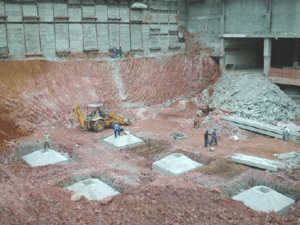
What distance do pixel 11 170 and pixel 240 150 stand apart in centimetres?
1247

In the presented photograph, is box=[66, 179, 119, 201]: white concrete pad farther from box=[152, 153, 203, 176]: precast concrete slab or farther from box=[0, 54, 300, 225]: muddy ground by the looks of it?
box=[152, 153, 203, 176]: precast concrete slab

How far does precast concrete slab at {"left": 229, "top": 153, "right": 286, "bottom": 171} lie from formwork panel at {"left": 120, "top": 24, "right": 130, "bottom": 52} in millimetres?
17873

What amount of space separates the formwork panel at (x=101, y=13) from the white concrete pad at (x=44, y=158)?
51.8ft

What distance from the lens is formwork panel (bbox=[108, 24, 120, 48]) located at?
30.5 metres

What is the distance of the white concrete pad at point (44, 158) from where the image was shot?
17.2 meters

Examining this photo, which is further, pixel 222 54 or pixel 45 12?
pixel 222 54

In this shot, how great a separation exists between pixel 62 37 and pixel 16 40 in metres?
3.81

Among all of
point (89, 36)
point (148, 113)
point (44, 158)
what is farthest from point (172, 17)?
point (44, 158)

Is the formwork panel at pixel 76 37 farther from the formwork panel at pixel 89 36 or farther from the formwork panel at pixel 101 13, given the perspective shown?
the formwork panel at pixel 101 13

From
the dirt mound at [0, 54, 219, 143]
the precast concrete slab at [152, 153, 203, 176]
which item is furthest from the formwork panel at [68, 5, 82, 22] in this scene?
the precast concrete slab at [152, 153, 203, 176]

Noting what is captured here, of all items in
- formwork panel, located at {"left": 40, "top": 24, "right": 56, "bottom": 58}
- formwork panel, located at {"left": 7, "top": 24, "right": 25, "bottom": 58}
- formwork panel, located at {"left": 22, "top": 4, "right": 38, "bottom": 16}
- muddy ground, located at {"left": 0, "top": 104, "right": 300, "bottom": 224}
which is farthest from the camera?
formwork panel, located at {"left": 40, "top": 24, "right": 56, "bottom": 58}

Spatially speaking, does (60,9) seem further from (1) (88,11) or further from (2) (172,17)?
(2) (172,17)

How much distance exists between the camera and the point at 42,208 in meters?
11.9

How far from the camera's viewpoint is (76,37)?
2872 centimetres
